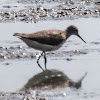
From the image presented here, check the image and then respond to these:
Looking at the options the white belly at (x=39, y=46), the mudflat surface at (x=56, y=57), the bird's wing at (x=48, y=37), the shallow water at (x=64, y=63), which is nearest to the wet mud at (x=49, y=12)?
the mudflat surface at (x=56, y=57)

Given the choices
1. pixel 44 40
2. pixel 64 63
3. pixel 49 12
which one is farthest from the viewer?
pixel 49 12

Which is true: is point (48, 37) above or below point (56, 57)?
above

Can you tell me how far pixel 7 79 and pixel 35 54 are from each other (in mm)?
1884

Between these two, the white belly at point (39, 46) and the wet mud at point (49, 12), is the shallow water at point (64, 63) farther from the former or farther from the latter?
the wet mud at point (49, 12)

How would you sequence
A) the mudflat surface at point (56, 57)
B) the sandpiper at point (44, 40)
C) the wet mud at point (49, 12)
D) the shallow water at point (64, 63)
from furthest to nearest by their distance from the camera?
the wet mud at point (49, 12) < the sandpiper at point (44, 40) < the shallow water at point (64, 63) < the mudflat surface at point (56, 57)

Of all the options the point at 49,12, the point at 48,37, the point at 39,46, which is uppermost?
the point at 48,37

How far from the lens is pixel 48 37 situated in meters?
11.3

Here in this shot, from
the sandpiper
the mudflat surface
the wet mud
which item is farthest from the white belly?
the wet mud

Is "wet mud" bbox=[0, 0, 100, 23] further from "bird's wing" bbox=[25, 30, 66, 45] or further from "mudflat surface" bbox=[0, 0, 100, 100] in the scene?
"bird's wing" bbox=[25, 30, 66, 45]

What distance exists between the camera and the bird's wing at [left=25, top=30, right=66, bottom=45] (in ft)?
36.7

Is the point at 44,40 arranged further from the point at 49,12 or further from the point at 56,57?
the point at 49,12

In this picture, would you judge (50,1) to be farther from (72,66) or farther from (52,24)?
(72,66)

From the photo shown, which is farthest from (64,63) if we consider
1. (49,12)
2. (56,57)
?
(49,12)

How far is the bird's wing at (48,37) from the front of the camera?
36.7 feet
